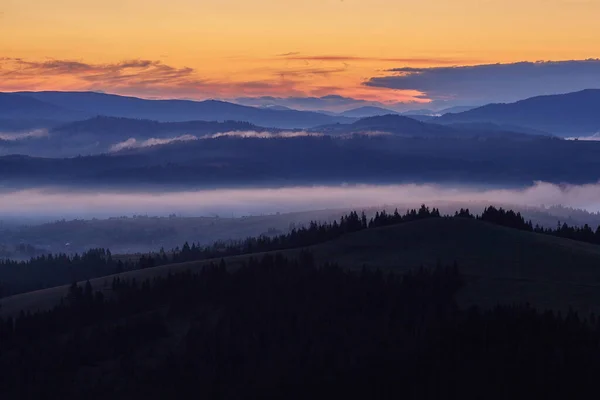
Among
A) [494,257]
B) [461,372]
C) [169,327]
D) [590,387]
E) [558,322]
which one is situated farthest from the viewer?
[494,257]

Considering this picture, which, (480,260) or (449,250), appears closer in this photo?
(480,260)

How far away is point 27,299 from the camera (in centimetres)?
15625

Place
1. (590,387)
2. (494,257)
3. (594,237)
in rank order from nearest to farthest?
(590,387) → (494,257) → (594,237)

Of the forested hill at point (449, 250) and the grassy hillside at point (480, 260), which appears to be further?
the forested hill at point (449, 250)

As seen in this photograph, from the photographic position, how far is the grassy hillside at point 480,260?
4870 inches

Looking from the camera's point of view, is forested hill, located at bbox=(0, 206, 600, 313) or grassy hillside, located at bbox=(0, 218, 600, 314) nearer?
grassy hillside, located at bbox=(0, 218, 600, 314)

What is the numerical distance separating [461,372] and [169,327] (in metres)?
42.6

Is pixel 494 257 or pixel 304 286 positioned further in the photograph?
pixel 494 257

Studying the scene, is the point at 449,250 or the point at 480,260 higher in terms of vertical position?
the point at 449,250

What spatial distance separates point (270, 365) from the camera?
10694cm

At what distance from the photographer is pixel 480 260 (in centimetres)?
14612

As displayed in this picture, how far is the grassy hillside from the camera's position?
406 ft

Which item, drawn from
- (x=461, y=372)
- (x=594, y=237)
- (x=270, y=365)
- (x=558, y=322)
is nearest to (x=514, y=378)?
(x=461, y=372)

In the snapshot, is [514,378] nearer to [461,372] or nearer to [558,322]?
[461,372]
